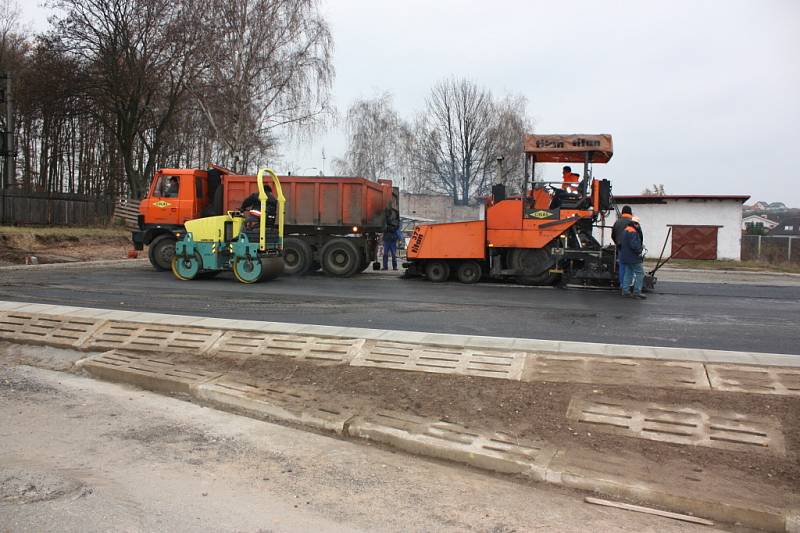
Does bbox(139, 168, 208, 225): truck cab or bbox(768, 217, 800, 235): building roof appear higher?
bbox(768, 217, 800, 235): building roof

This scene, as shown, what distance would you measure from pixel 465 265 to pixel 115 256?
14.4 metres

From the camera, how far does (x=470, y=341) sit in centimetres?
709

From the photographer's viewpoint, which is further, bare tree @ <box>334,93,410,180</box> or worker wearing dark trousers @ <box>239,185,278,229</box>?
bare tree @ <box>334,93,410,180</box>

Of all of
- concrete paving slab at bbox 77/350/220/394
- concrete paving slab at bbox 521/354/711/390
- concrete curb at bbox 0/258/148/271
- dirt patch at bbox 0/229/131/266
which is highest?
dirt patch at bbox 0/229/131/266

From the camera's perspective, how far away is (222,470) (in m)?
4.55

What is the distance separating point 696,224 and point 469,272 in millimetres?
18642

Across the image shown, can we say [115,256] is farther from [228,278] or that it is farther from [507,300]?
[507,300]

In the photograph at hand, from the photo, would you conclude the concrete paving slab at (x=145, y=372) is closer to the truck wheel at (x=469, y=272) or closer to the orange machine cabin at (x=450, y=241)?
the orange machine cabin at (x=450, y=241)

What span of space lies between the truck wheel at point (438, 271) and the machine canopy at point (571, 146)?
11.7ft

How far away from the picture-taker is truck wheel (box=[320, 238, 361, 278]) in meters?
17.3

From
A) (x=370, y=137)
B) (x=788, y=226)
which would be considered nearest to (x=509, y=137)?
(x=370, y=137)

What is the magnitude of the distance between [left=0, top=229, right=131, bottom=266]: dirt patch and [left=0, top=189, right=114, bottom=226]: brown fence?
3.22 meters

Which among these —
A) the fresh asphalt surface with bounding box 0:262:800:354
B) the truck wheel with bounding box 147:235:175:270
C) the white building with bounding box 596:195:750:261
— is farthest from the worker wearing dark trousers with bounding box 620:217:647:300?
the white building with bounding box 596:195:750:261

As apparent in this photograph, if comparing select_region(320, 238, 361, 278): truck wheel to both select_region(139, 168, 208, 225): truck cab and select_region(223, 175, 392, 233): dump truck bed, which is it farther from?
select_region(139, 168, 208, 225): truck cab
